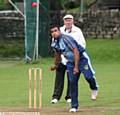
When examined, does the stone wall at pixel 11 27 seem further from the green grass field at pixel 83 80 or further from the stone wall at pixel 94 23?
the green grass field at pixel 83 80

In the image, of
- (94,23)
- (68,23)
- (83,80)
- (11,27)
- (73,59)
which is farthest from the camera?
(94,23)

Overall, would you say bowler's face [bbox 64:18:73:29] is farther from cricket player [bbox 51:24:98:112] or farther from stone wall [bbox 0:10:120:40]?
stone wall [bbox 0:10:120:40]

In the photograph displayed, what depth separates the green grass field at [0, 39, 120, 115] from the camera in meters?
15.6

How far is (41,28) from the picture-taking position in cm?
3078

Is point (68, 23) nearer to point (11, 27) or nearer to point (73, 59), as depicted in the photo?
point (73, 59)

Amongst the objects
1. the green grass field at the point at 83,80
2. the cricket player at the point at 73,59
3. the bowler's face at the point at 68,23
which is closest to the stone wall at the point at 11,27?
the green grass field at the point at 83,80

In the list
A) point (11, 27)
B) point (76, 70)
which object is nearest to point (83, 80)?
point (76, 70)

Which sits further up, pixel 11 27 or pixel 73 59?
pixel 73 59

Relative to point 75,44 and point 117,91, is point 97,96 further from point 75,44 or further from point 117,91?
point 75,44

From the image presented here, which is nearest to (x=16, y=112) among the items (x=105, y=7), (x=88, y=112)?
(x=88, y=112)

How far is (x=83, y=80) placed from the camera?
70.5ft

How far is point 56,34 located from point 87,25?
2324cm

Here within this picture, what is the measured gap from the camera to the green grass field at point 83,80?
51.1 feet

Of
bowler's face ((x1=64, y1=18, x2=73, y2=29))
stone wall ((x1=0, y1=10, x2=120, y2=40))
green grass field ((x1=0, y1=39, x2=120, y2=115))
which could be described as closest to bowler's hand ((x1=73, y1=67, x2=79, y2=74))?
bowler's face ((x1=64, y1=18, x2=73, y2=29))
